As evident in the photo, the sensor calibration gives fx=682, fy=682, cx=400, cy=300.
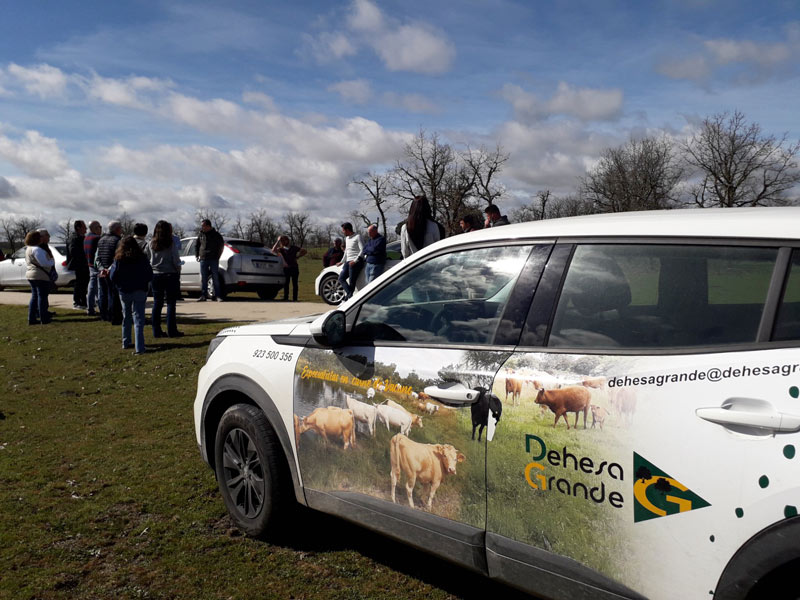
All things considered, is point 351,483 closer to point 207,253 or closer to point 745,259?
point 745,259

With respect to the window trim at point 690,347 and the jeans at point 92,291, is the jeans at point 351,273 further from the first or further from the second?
the window trim at point 690,347

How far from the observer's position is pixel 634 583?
6.84 ft

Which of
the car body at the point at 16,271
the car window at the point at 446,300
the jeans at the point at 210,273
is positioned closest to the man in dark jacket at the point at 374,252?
the jeans at the point at 210,273

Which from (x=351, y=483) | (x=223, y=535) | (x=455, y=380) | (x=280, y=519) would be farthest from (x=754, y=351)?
(x=223, y=535)

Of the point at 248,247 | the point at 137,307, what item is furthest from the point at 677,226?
the point at 248,247

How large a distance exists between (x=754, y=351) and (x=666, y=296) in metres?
0.39

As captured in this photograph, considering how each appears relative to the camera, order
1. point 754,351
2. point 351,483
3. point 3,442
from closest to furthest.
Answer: point 754,351
point 351,483
point 3,442

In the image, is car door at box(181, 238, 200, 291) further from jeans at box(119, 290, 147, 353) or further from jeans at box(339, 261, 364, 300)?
jeans at box(119, 290, 147, 353)

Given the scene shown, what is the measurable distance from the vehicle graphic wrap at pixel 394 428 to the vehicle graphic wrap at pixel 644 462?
122mm

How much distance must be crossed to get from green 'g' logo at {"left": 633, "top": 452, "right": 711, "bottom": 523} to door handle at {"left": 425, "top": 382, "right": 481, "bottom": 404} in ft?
2.16

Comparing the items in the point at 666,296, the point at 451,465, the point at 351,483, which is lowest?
the point at 351,483

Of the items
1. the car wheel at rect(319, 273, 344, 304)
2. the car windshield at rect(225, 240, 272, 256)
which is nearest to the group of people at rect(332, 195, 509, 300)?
the car wheel at rect(319, 273, 344, 304)

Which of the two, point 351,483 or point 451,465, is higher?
point 451,465

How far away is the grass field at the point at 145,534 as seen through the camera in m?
3.31
